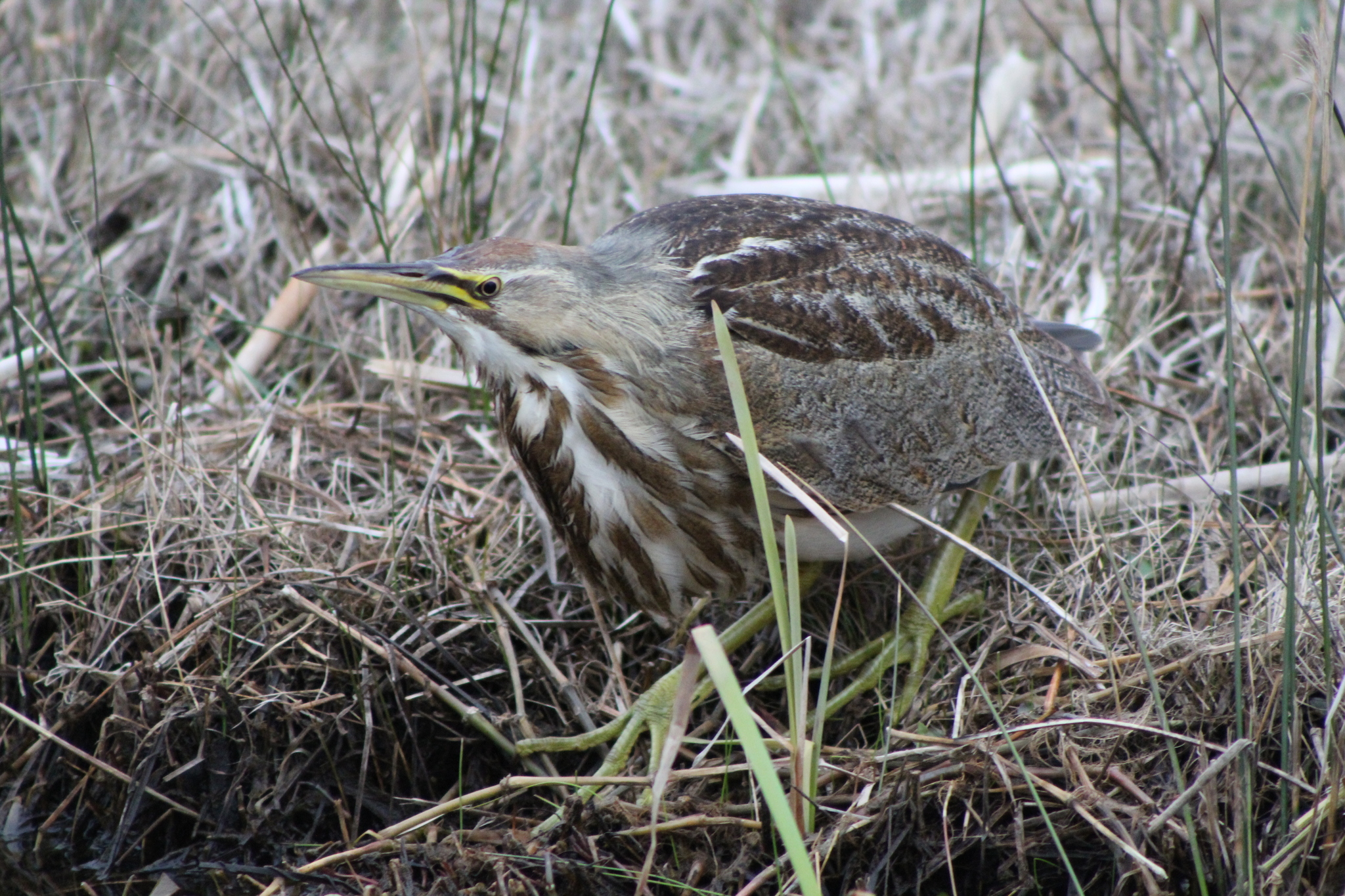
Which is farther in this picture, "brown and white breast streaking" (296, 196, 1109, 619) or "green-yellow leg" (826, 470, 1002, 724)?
"green-yellow leg" (826, 470, 1002, 724)

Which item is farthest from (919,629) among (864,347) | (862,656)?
(864,347)

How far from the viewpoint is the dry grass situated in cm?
195

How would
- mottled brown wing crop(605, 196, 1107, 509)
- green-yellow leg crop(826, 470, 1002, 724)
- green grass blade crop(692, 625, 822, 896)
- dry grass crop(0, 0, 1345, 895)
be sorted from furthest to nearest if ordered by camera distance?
1. green-yellow leg crop(826, 470, 1002, 724)
2. mottled brown wing crop(605, 196, 1107, 509)
3. dry grass crop(0, 0, 1345, 895)
4. green grass blade crop(692, 625, 822, 896)

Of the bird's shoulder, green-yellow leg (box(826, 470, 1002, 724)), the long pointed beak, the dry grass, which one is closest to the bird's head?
the long pointed beak

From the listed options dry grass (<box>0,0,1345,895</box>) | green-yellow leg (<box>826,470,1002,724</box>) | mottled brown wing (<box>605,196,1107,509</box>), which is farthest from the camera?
green-yellow leg (<box>826,470,1002,724</box>)

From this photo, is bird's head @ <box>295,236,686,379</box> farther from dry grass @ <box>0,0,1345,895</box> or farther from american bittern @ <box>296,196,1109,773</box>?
dry grass @ <box>0,0,1345,895</box>

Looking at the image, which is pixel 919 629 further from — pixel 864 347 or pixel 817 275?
pixel 817 275

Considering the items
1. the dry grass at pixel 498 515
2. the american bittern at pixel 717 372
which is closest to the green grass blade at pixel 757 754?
the dry grass at pixel 498 515

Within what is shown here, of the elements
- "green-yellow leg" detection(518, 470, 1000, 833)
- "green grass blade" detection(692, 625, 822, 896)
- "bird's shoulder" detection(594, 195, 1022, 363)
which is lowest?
"green-yellow leg" detection(518, 470, 1000, 833)

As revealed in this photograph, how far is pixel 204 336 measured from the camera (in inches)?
116

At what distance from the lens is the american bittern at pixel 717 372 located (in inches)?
79.7

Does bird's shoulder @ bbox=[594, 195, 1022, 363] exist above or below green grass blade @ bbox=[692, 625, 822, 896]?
above

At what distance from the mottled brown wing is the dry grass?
0.29 meters

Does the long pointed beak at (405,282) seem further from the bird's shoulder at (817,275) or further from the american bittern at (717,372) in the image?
the bird's shoulder at (817,275)
